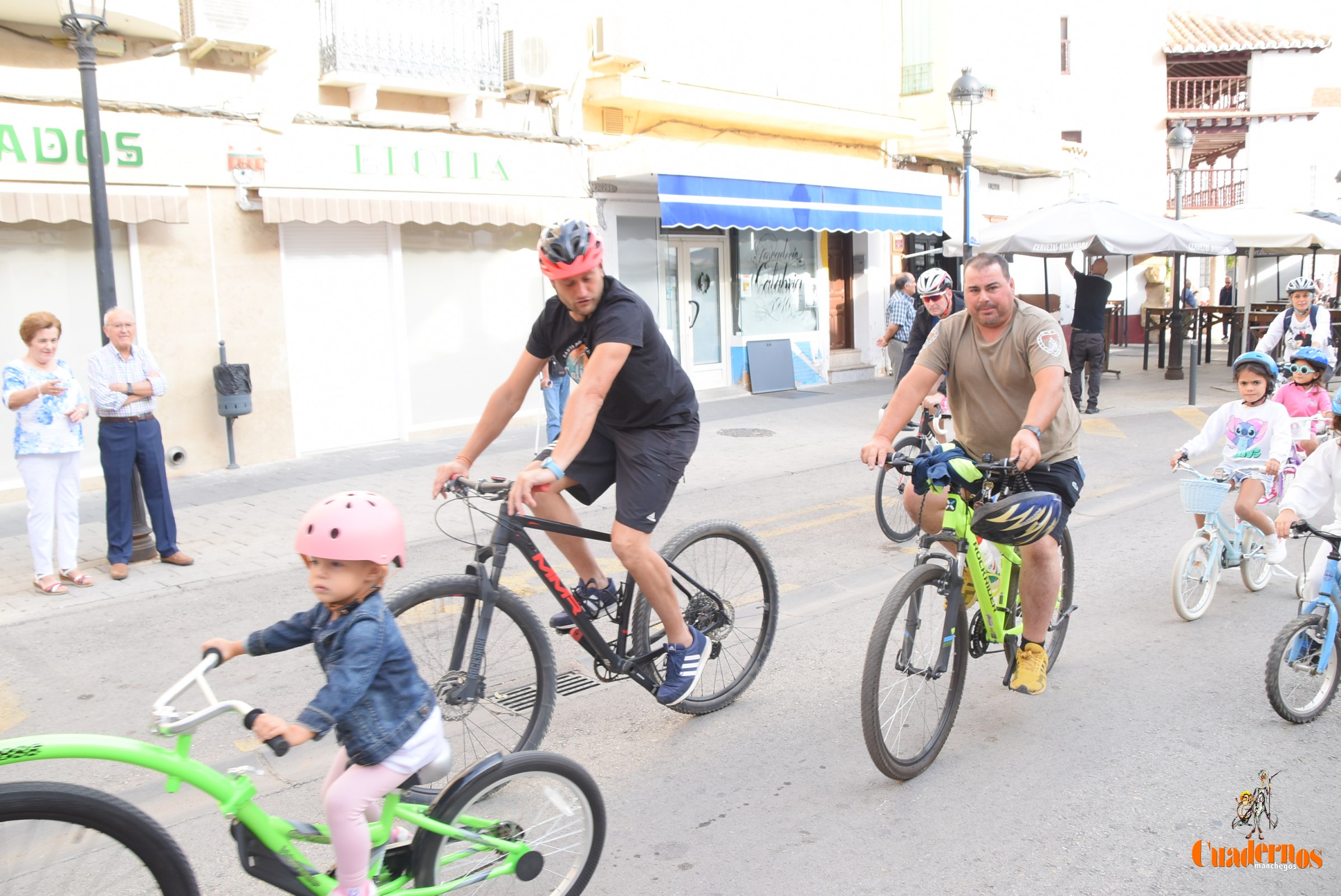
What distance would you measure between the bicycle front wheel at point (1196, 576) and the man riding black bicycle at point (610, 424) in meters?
2.88

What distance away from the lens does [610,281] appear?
4008 mm

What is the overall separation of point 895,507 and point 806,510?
3.66 ft

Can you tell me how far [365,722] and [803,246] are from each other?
1672 centimetres

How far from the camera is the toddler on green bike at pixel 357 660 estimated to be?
98.7 inches

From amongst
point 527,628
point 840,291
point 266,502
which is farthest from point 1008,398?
point 840,291

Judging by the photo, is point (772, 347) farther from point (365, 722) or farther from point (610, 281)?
point (365, 722)

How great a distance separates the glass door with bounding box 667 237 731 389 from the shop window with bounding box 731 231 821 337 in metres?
0.31

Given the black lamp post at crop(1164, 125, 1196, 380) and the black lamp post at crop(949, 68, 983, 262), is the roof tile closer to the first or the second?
the black lamp post at crop(1164, 125, 1196, 380)

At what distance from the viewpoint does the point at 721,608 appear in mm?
4527

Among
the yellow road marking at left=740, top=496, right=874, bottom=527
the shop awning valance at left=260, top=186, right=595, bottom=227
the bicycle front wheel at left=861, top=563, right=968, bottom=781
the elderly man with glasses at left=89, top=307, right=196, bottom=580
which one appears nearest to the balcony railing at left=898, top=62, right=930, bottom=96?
the shop awning valance at left=260, top=186, right=595, bottom=227

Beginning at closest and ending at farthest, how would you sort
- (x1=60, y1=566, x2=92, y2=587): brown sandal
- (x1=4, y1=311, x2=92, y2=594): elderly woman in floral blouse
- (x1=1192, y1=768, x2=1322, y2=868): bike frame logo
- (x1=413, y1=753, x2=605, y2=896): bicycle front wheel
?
(x1=413, y1=753, x2=605, y2=896): bicycle front wheel → (x1=1192, y1=768, x2=1322, y2=868): bike frame logo → (x1=4, y1=311, x2=92, y2=594): elderly woman in floral blouse → (x1=60, y1=566, x2=92, y2=587): brown sandal

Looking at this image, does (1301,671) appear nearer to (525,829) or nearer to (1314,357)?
(1314,357)

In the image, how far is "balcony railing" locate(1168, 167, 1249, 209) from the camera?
3416 cm

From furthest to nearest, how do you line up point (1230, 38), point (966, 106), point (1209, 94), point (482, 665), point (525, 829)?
1. point (1209, 94)
2. point (1230, 38)
3. point (966, 106)
4. point (482, 665)
5. point (525, 829)
